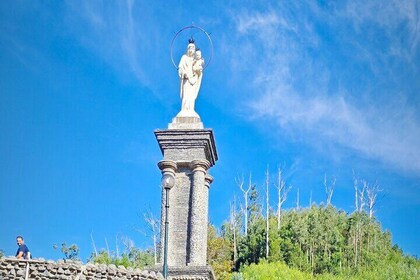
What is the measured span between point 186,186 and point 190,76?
2.68 meters

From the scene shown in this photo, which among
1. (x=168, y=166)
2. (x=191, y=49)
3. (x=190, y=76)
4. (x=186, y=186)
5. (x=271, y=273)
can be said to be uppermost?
(x=191, y=49)

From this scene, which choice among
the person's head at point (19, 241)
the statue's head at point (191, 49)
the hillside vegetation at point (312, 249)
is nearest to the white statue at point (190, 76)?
the statue's head at point (191, 49)

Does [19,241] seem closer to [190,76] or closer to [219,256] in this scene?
[190,76]

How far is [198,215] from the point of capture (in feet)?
45.1

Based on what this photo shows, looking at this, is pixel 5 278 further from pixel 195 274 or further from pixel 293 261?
pixel 293 261

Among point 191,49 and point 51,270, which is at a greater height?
point 191,49

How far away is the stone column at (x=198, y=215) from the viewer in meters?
13.4

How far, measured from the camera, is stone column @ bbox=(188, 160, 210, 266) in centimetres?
1340

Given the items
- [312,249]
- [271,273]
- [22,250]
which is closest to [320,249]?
[312,249]

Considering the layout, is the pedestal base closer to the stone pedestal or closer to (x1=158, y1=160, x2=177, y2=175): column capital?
the stone pedestal

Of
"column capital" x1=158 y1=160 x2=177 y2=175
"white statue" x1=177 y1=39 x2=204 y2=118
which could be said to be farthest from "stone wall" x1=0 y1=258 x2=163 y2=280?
"white statue" x1=177 y1=39 x2=204 y2=118

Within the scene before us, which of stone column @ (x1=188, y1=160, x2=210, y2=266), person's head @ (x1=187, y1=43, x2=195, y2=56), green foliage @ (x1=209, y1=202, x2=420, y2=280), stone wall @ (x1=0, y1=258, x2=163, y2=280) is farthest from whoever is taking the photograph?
green foliage @ (x1=209, y1=202, x2=420, y2=280)

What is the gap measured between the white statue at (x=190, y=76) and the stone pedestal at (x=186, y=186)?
65cm

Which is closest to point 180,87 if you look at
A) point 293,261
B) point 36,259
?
point 36,259
